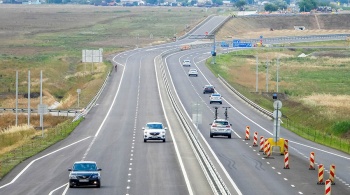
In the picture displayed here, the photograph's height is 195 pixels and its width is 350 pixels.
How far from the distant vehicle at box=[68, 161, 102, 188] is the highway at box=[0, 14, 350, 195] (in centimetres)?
31

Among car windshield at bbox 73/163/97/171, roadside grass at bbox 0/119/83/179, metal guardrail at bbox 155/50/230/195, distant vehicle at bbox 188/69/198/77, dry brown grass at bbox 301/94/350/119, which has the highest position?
distant vehicle at bbox 188/69/198/77

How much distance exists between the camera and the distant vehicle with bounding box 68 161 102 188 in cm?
4134

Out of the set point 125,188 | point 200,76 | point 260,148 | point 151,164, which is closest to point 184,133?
point 260,148

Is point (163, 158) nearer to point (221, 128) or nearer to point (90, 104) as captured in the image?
point (221, 128)

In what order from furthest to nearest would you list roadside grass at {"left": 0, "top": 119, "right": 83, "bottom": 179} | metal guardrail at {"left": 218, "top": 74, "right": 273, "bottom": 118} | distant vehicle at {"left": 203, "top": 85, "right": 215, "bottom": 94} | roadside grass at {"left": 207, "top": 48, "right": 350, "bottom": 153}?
distant vehicle at {"left": 203, "top": 85, "right": 215, "bottom": 94}
metal guardrail at {"left": 218, "top": 74, "right": 273, "bottom": 118}
roadside grass at {"left": 207, "top": 48, "right": 350, "bottom": 153}
roadside grass at {"left": 0, "top": 119, "right": 83, "bottom": 179}

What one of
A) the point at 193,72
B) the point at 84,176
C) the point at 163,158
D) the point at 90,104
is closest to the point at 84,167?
the point at 84,176

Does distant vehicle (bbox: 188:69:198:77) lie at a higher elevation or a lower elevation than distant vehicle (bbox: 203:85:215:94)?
higher

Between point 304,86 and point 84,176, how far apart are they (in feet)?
283

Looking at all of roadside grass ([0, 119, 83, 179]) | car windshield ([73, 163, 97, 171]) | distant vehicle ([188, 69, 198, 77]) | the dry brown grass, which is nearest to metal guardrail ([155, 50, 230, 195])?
car windshield ([73, 163, 97, 171])

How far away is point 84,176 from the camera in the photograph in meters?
41.3

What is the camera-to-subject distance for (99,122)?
79.0 metres

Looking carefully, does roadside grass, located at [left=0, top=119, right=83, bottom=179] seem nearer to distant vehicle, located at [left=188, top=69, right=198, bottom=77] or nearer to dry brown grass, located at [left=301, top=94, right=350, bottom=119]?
dry brown grass, located at [left=301, top=94, right=350, bottom=119]

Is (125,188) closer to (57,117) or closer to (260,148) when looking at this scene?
(260,148)

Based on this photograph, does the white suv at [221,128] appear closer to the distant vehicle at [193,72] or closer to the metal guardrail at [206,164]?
the metal guardrail at [206,164]
